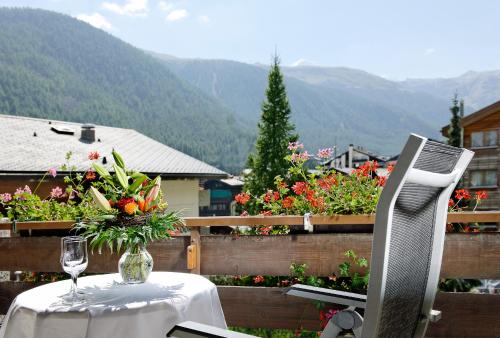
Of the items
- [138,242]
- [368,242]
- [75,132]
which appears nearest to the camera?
[138,242]

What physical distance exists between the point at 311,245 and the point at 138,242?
43.5 inches

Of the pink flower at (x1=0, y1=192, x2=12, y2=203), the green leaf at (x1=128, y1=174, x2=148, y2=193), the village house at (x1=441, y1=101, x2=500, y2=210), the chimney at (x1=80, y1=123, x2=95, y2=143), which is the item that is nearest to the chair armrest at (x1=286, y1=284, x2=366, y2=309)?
the green leaf at (x1=128, y1=174, x2=148, y2=193)

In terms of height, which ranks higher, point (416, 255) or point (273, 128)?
point (273, 128)

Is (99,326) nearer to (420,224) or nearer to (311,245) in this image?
(420,224)

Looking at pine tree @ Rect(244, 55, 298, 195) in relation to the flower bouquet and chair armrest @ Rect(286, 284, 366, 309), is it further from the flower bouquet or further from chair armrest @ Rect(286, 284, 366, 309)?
chair armrest @ Rect(286, 284, 366, 309)

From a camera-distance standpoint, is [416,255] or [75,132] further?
[75,132]

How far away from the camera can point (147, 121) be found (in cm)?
10388

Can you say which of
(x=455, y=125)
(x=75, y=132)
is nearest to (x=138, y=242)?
(x=75, y=132)

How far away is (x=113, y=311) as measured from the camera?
179cm

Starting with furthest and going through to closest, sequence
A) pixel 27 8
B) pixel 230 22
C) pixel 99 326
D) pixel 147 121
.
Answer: pixel 230 22 < pixel 27 8 < pixel 147 121 < pixel 99 326

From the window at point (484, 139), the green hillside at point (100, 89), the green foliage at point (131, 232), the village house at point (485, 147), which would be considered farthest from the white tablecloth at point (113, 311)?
the green hillside at point (100, 89)

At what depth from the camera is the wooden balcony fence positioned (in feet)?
8.59

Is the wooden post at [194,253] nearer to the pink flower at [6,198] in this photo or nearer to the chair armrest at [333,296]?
the chair armrest at [333,296]

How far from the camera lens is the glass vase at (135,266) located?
83.7 inches
